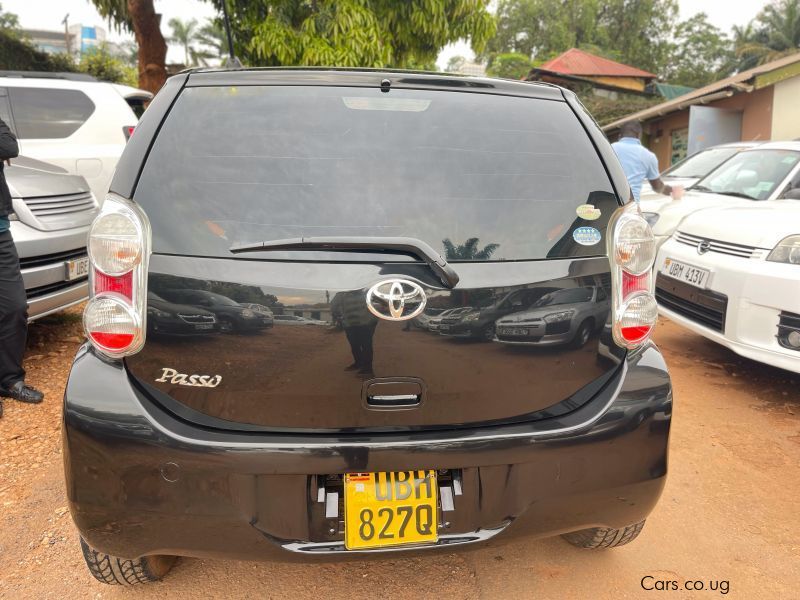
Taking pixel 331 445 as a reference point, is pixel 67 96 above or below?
above

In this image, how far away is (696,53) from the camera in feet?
121

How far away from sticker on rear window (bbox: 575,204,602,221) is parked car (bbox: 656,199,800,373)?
2243 mm

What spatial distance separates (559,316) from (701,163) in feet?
21.3

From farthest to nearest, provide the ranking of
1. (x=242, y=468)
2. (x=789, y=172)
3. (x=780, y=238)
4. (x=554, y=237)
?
(x=789, y=172) → (x=780, y=238) → (x=554, y=237) → (x=242, y=468)

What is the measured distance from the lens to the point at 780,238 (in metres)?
3.49

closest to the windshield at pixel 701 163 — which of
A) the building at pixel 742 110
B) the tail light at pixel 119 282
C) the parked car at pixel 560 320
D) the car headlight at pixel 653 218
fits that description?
the car headlight at pixel 653 218

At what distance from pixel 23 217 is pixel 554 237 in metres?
3.50

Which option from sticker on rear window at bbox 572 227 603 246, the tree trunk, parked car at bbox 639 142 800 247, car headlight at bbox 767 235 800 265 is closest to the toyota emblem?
sticker on rear window at bbox 572 227 603 246

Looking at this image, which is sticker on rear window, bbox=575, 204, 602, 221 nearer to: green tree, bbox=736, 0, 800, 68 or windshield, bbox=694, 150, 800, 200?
windshield, bbox=694, 150, 800, 200

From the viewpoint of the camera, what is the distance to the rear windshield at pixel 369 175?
1.54 m

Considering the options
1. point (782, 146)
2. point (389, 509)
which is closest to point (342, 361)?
→ point (389, 509)

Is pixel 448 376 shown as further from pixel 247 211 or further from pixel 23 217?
pixel 23 217

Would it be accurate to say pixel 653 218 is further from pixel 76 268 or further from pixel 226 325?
pixel 226 325

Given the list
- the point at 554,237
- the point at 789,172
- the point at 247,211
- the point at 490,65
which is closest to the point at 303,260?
the point at 247,211
